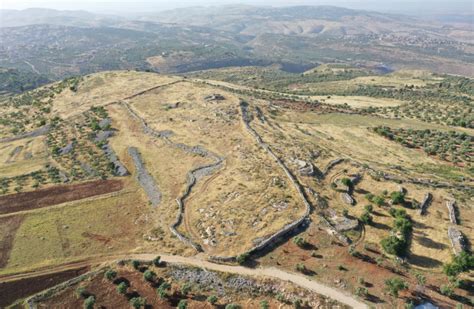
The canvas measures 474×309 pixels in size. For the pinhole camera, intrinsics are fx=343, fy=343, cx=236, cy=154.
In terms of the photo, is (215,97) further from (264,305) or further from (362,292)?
(362,292)

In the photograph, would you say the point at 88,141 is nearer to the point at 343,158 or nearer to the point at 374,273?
the point at 343,158

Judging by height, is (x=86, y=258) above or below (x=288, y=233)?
below

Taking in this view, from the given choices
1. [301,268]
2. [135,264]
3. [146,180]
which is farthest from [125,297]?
[146,180]

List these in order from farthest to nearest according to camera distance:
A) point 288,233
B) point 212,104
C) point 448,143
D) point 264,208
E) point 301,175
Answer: point 212,104 → point 448,143 → point 301,175 → point 264,208 → point 288,233

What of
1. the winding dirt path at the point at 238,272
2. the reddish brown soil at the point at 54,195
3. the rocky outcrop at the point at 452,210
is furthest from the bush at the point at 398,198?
the reddish brown soil at the point at 54,195

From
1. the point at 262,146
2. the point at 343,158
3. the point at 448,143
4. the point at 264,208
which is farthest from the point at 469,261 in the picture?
the point at 448,143

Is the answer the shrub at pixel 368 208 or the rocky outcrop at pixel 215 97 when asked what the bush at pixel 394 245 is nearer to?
the shrub at pixel 368 208
